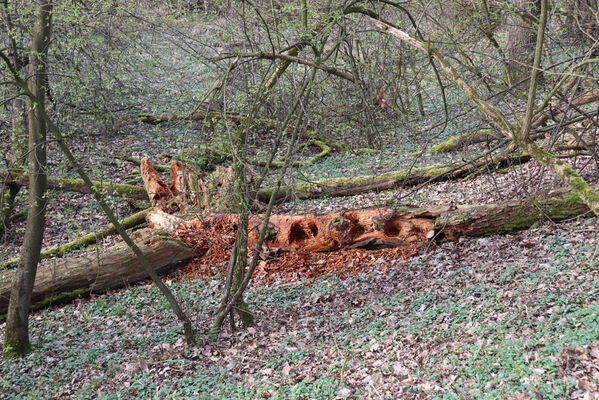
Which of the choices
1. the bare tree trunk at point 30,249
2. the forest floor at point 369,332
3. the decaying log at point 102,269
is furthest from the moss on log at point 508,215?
the bare tree trunk at point 30,249

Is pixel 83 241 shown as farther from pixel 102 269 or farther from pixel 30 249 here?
pixel 30 249

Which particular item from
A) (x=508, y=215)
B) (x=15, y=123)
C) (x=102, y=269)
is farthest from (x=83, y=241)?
(x=508, y=215)

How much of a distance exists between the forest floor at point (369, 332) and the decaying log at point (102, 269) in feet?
0.81

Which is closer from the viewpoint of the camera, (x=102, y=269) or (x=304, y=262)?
(x=304, y=262)

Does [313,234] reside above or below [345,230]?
below

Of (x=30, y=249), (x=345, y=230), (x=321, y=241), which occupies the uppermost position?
(x=30, y=249)

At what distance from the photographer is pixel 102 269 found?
8.34 m

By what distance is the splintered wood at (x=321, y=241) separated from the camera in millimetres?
7867

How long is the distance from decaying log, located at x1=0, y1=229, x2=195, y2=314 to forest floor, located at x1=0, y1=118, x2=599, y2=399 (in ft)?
0.81

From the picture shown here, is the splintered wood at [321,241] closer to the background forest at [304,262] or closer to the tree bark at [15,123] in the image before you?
the background forest at [304,262]

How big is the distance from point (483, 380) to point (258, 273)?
4.55 meters

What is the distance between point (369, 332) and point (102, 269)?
4.59 m

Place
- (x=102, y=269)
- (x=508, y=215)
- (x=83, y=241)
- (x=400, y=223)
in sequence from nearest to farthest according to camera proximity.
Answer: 1. (x=508, y=215)
2. (x=400, y=223)
3. (x=102, y=269)
4. (x=83, y=241)

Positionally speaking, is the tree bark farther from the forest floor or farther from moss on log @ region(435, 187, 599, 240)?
moss on log @ region(435, 187, 599, 240)
